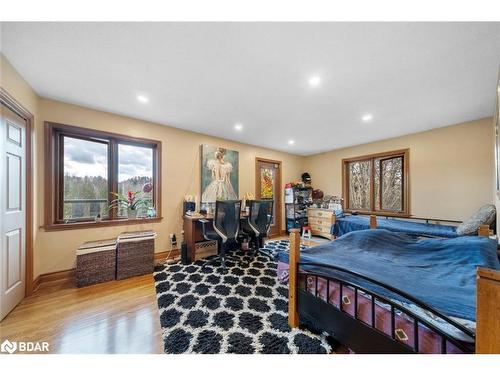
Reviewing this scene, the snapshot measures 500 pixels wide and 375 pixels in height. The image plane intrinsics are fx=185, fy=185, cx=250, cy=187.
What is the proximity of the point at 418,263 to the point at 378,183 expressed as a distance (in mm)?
2968

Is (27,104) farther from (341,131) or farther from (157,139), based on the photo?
(341,131)

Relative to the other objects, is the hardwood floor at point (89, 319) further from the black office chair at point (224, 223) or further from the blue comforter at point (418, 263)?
the blue comforter at point (418, 263)

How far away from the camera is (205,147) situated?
371cm

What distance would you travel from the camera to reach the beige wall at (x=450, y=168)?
291cm

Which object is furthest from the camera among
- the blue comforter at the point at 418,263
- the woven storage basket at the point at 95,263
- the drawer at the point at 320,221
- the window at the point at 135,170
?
the drawer at the point at 320,221

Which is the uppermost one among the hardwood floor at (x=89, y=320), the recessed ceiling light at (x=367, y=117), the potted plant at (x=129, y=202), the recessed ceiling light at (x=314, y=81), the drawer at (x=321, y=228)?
the recessed ceiling light at (x=314, y=81)

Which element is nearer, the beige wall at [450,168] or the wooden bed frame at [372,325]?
the wooden bed frame at [372,325]

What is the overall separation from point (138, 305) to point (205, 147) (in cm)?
271

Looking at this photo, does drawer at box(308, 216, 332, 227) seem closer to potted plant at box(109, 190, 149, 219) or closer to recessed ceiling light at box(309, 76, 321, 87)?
recessed ceiling light at box(309, 76, 321, 87)

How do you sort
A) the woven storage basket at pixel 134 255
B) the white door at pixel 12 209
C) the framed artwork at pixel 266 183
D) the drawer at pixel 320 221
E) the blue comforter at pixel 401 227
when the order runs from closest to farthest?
1. the white door at pixel 12 209
2. the woven storage basket at pixel 134 255
3. the blue comforter at pixel 401 227
4. the drawer at pixel 320 221
5. the framed artwork at pixel 266 183

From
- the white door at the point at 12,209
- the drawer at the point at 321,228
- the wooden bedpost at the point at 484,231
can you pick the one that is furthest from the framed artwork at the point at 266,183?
the white door at the point at 12,209

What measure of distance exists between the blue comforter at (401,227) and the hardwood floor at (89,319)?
137 inches

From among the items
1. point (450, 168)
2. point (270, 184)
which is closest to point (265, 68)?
point (270, 184)
